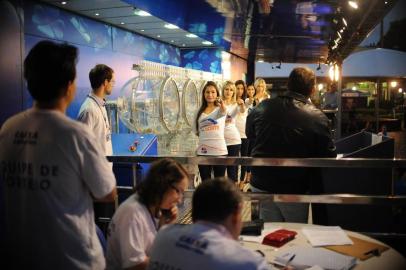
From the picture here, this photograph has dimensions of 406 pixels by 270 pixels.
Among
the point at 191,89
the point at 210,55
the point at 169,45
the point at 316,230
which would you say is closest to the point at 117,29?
the point at 191,89

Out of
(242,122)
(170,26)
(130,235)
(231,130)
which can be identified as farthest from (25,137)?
(170,26)

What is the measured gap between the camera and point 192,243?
141 cm

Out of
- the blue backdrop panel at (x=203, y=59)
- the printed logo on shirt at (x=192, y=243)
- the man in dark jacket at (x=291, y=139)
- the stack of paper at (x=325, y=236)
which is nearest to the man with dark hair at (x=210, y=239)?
the printed logo on shirt at (x=192, y=243)

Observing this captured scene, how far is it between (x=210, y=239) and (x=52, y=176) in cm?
74

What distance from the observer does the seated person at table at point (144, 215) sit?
1.92m

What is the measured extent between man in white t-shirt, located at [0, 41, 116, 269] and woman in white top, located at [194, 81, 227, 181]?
3502 mm

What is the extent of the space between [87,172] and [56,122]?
0.81 ft

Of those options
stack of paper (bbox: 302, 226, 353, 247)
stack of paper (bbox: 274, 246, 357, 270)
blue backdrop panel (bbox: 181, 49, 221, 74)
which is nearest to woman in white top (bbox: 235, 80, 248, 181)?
blue backdrop panel (bbox: 181, 49, 221, 74)

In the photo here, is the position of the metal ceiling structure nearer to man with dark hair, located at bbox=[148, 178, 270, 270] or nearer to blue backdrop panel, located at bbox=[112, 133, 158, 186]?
blue backdrop panel, located at bbox=[112, 133, 158, 186]

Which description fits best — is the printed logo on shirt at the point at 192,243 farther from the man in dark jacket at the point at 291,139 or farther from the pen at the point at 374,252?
the man in dark jacket at the point at 291,139

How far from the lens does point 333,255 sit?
2.14 m

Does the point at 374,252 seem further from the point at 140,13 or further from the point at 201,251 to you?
the point at 140,13

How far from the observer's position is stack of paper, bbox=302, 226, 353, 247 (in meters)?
2.31

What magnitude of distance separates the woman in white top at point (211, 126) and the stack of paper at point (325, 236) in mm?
2713
